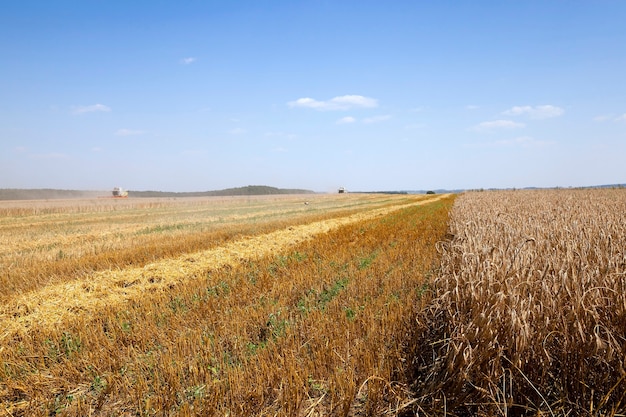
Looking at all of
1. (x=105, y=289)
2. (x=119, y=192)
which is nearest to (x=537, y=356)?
(x=105, y=289)

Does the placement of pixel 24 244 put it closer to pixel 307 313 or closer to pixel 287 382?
pixel 307 313

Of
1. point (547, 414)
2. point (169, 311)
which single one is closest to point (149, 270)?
point (169, 311)

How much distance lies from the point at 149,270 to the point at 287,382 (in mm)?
7313

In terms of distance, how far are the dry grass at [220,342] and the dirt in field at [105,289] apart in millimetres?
44

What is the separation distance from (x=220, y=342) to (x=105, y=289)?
4.84 metres

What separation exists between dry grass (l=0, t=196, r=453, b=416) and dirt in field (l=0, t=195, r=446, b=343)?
44 millimetres

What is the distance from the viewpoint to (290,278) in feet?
25.4

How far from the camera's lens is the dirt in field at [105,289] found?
6.09 meters

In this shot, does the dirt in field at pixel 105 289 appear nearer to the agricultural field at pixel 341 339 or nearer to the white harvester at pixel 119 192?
the agricultural field at pixel 341 339

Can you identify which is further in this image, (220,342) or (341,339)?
(220,342)

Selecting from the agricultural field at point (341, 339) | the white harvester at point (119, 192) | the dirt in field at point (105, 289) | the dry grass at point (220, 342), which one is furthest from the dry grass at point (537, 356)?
the white harvester at point (119, 192)

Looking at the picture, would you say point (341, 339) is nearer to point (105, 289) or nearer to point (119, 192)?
point (105, 289)

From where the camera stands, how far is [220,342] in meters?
4.58

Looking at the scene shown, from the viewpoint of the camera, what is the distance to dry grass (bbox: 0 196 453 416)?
135 inches
